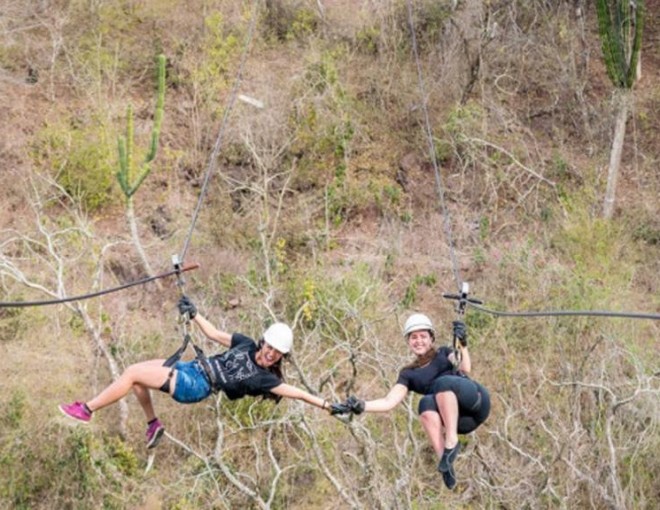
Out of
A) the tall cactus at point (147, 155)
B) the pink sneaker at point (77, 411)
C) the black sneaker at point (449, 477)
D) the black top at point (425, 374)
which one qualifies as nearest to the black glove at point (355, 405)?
the black top at point (425, 374)

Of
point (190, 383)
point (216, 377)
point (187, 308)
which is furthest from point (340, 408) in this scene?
point (187, 308)

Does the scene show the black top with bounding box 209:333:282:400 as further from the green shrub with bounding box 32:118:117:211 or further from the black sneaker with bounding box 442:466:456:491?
the green shrub with bounding box 32:118:117:211

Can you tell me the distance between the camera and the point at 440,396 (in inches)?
268

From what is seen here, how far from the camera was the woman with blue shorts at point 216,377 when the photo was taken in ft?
22.3

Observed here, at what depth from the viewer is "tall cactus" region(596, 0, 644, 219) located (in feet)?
53.2

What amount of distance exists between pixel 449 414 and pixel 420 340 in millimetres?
516

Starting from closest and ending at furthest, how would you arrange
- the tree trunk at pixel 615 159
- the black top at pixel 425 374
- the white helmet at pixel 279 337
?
the white helmet at pixel 279 337
the black top at pixel 425 374
the tree trunk at pixel 615 159

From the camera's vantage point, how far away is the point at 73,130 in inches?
756

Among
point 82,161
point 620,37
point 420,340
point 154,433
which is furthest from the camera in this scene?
point 82,161

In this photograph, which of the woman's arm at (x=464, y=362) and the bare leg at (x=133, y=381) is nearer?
the bare leg at (x=133, y=381)

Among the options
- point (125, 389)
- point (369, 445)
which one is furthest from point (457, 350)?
point (369, 445)

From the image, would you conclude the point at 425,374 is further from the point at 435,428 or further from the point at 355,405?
the point at 355,405

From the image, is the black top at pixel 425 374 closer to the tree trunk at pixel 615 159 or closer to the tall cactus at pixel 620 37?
the tall cactus at pixel 620 37

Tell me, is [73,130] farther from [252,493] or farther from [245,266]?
[252,493]
